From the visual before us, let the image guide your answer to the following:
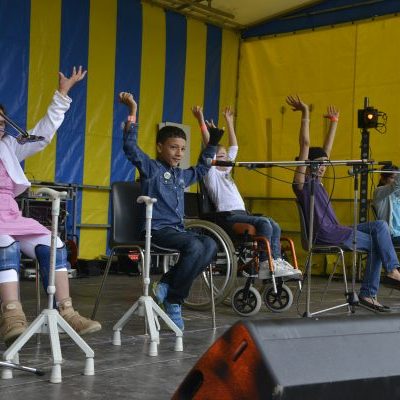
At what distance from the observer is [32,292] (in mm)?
4902

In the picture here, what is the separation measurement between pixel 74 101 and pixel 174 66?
1.28m

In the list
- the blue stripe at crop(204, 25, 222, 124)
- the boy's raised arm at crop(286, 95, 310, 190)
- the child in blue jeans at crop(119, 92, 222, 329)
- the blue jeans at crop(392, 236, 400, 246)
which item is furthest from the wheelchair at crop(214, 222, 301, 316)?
the blue stripe at crop(204, 25, 222, 124)

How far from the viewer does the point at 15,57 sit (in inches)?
246

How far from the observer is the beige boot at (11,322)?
8.25ft

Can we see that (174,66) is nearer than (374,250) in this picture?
No

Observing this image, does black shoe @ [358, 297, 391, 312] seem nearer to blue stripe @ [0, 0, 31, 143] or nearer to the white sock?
the white sock

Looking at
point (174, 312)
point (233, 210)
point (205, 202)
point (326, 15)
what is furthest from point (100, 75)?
point (174, 312)

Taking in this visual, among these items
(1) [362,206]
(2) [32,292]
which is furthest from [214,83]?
(2) [32,292]

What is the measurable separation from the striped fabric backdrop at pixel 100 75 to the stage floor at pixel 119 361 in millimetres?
2451

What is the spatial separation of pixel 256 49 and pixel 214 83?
2.02ft

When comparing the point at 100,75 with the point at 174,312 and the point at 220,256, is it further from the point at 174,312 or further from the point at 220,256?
the point at 174,312

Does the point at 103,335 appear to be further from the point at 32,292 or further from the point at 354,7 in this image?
the point at 354,7

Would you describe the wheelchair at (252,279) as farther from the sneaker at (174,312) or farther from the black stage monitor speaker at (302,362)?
the black stage monitor speaker at (302,362)

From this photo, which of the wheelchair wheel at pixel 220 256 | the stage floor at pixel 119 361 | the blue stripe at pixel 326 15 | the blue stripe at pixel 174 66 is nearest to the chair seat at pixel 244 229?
the wheelchair wheel at pixel 220 256
